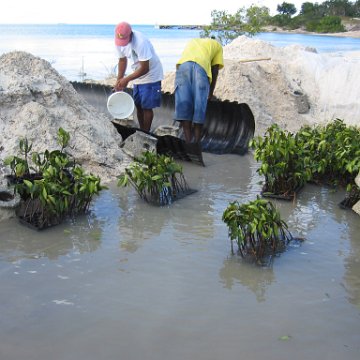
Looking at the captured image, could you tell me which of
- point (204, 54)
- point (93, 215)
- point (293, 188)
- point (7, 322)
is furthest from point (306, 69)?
point (7, 322)

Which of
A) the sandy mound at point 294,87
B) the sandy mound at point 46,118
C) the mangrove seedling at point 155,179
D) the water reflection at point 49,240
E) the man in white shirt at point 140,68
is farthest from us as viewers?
the sandy mound at point 294,87

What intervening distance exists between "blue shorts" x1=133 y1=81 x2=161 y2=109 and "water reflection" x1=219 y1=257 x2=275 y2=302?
366 cm

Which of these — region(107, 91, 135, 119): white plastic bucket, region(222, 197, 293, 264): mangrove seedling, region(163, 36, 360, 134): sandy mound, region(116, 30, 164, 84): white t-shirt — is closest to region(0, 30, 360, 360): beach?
region(222, 197, 293, 264): mangrove seedling

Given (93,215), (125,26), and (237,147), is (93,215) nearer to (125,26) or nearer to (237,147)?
(125,26)

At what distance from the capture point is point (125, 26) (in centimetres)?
661

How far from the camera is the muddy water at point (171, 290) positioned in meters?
2.93

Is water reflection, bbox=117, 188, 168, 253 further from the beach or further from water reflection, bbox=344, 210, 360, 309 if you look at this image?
water reflection, bbox=344, 210, 360, 309

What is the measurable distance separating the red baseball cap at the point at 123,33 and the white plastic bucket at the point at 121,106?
790 mm

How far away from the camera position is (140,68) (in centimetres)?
683

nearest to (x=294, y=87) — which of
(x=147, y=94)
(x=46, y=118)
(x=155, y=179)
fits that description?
(x=147, y=94)

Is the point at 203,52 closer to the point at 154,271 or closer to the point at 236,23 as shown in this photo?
the point at 154,271

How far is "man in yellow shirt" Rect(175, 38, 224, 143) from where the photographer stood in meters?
6.63

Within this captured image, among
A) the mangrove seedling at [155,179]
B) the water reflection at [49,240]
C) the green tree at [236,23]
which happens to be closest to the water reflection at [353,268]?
the mangrove seedling at [155,179]

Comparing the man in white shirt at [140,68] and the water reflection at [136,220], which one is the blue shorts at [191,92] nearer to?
the man in white shirt at [140,68]
